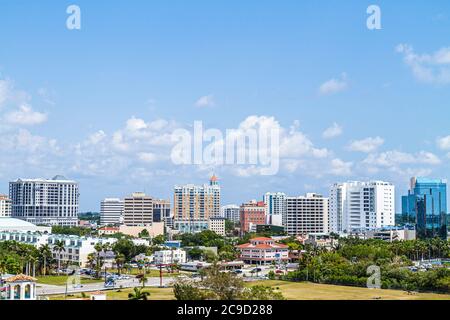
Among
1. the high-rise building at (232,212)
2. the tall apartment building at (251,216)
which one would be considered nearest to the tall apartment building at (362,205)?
the tall apartment building at (251,216)

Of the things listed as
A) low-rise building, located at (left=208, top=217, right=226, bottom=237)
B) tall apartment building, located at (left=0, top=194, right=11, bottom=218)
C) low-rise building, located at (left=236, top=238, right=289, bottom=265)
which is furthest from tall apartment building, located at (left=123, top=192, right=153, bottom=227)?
low-rise building, located at (left=236, top=238, right=289, bottom=265)

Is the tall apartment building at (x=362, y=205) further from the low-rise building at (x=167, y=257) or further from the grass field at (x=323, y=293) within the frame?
the grass field at (x=323, y=293)

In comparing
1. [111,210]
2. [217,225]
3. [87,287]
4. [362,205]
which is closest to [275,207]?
[217,225]

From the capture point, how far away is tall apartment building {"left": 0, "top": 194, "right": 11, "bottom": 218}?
18250 millimetres

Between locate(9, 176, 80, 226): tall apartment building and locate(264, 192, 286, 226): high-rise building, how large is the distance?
25.4ft

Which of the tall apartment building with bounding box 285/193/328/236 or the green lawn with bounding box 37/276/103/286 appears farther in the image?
the tall apartment building with bounding box 285/193/328/236

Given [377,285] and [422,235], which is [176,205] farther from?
[377,285]

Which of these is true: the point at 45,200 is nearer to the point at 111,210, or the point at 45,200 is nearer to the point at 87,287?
the point at 111,210

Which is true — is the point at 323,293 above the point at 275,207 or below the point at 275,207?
below

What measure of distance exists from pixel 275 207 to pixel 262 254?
10.4 m

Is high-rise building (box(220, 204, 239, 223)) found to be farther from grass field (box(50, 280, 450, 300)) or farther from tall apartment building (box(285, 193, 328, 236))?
grass field (box(50, 280, 450, 300))

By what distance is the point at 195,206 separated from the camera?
19219 millimetres

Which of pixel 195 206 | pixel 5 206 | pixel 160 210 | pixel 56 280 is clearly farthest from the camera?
pixel 160 210


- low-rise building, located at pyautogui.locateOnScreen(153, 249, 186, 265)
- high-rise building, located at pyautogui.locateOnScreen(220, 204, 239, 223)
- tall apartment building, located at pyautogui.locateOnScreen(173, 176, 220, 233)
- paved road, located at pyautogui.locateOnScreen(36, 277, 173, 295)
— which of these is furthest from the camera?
high-rise building, located at pyautogui.locateOnScreen(220, 204, 239, 223)
